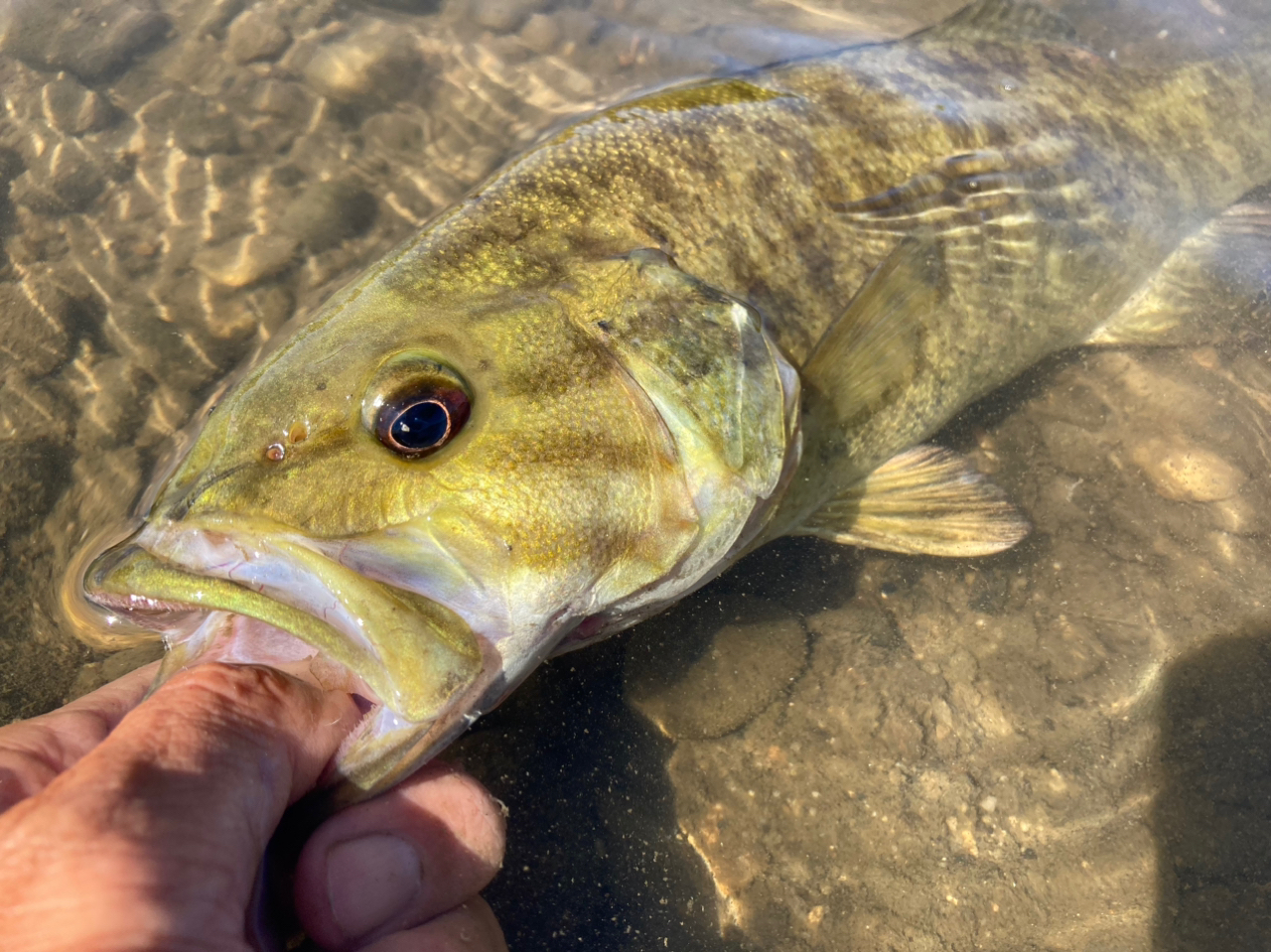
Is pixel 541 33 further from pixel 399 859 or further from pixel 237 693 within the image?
pixel 399 859

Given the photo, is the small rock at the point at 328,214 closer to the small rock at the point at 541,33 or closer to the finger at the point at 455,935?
the small rock at the point at 541,33

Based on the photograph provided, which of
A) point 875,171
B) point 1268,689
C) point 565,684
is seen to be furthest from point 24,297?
point 1268,689

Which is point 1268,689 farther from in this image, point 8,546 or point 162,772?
point 8,546

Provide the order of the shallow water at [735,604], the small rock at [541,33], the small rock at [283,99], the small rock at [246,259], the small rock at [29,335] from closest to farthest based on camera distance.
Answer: the shallow water at [735,604]
the small rock at [29,335]
the small rock at [246,259]
the small rock at [283,99]
the small rock at [541,33]

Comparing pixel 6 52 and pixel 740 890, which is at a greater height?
pixel 6 52

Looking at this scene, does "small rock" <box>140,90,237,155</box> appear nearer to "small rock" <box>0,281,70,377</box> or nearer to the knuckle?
"small rock" <box>0,281,70,377</box>

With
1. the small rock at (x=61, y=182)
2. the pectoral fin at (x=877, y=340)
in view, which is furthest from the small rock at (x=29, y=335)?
the pectoral fin at (x=877, y=340)

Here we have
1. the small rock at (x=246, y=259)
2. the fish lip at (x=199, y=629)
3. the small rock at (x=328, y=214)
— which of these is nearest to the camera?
the fish lip at (x=199, y=629)
